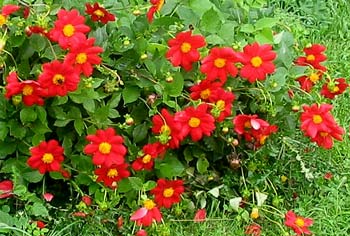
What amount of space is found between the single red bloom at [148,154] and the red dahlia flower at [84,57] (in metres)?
0.35

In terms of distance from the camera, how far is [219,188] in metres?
3.10

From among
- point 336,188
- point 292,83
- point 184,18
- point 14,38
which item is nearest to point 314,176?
point 336,188

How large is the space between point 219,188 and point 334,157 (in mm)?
533

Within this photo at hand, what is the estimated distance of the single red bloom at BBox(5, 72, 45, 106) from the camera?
2617mm

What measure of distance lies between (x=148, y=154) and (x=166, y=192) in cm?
15

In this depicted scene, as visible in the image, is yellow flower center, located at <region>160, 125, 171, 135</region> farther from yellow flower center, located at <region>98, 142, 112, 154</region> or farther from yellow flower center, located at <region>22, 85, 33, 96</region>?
yellow flower center, located at <region>22, 85, 33, 96</region>

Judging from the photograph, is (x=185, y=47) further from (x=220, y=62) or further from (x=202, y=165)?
(x=202, y=165)

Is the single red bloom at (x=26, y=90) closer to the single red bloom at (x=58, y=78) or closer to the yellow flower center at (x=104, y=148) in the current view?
the single red bloom at (x=58, y=78)

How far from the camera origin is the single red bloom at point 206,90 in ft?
9.36

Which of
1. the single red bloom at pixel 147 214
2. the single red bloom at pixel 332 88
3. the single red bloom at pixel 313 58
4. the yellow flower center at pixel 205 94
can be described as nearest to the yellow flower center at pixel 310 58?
the single red bloom at pixel 313 58

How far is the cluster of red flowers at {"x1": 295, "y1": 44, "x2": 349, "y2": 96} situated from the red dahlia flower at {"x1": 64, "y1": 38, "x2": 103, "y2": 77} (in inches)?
34.0

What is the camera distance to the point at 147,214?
9.04ft

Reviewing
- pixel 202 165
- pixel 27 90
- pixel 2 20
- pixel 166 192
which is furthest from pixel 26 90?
pixel 202 165

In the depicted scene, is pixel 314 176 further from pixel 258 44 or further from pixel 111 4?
pixel 111 4
